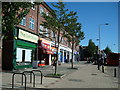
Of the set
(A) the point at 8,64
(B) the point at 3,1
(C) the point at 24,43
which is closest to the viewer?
(B) the point at 3,1

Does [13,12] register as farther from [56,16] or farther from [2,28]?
[56,16]

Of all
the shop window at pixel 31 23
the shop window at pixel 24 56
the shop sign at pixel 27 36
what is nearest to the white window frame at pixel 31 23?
the shop window at pixel 31 23

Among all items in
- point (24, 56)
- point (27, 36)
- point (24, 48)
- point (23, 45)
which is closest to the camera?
point (23, 45)

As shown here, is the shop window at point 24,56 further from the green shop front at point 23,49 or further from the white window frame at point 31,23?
the white window frame at point 31,23

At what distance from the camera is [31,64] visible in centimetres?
2689

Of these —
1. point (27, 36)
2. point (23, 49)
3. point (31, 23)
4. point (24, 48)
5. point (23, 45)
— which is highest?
point (31, 23)

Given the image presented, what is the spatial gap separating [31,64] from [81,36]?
27.4 ft

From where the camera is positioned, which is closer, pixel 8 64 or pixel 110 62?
pixel 8 64

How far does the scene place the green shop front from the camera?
21420 millimetres

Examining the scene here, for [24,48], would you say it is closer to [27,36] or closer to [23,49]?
[23,49]

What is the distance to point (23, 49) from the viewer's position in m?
24.4

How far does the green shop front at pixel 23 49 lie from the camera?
21.4m

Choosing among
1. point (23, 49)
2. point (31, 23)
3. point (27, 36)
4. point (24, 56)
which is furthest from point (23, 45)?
point (31, 23)

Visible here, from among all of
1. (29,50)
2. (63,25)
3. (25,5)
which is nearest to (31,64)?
(29,50)
